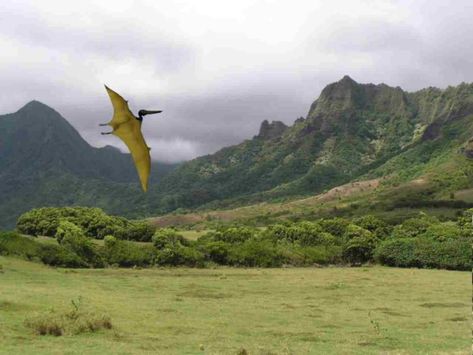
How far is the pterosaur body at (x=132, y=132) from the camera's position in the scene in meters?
2.23

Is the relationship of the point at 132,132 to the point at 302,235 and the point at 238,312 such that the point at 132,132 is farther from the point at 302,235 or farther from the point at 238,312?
the point at 302,235

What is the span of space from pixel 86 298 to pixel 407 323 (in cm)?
1772

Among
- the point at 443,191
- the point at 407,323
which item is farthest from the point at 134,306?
the point at 443,191

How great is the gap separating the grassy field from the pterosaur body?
18457mm

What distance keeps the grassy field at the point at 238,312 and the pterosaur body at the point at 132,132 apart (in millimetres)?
18457

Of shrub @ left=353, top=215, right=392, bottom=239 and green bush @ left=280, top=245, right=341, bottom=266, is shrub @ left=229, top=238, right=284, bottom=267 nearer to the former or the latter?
green bush @ left=280, top=245, right=341, bottom=266

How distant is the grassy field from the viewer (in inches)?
827

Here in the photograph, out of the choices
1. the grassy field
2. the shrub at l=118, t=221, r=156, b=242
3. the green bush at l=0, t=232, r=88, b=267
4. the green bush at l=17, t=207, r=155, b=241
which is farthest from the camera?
the shrub at l=118, t=221, r=156, b=242

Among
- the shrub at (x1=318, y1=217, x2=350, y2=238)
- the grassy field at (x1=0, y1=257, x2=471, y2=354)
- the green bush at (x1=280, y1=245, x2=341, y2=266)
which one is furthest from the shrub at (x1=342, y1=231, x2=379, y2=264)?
the grassy field at (x1=0, y1=257, x2=471, y2=354)

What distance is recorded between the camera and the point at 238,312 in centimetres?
2948

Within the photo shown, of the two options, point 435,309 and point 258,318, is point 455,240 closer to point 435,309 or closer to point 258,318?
point 435,309

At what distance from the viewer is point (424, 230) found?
254ft

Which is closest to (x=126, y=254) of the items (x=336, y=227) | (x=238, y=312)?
(x=238, y=312)

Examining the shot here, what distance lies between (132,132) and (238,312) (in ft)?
92.9
